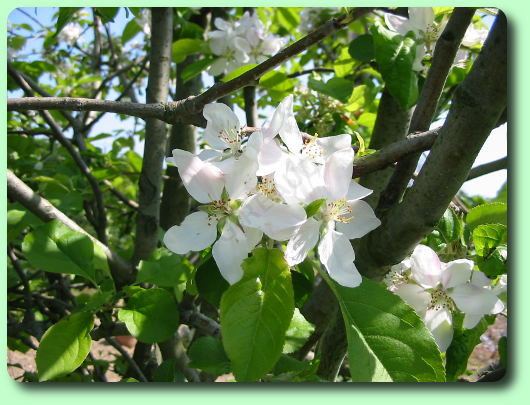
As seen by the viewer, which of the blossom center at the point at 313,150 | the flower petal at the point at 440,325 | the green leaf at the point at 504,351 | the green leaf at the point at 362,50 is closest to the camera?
the blossom center at the point at 313,150

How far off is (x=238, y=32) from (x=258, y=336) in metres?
1.15

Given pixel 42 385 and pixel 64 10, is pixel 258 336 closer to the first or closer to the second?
pixel 42 385

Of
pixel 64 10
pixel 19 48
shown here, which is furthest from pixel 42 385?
pixel 19 48

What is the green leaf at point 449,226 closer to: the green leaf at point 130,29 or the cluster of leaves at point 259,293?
the cluster of leaves at point 259,293

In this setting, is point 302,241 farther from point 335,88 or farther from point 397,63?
point 335,88

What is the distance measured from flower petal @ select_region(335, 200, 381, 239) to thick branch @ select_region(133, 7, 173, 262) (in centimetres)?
72

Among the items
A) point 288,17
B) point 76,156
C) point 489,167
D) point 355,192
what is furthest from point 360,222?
point 288,17

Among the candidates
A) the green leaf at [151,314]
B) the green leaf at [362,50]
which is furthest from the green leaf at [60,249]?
the green leaf at [362,50]

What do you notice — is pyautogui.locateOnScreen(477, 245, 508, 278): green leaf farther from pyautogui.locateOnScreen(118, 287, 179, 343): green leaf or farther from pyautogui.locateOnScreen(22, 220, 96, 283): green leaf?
pyautogui.locateOnScreen(22, 220, 96, 283): green leaf

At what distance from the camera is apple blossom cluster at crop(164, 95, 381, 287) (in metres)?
0.71

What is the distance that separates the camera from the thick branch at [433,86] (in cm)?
89

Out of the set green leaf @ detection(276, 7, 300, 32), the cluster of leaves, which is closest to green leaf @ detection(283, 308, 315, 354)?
the cluster of leaves

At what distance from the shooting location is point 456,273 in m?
0.88

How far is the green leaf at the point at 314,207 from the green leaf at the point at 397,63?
17.0 inches
